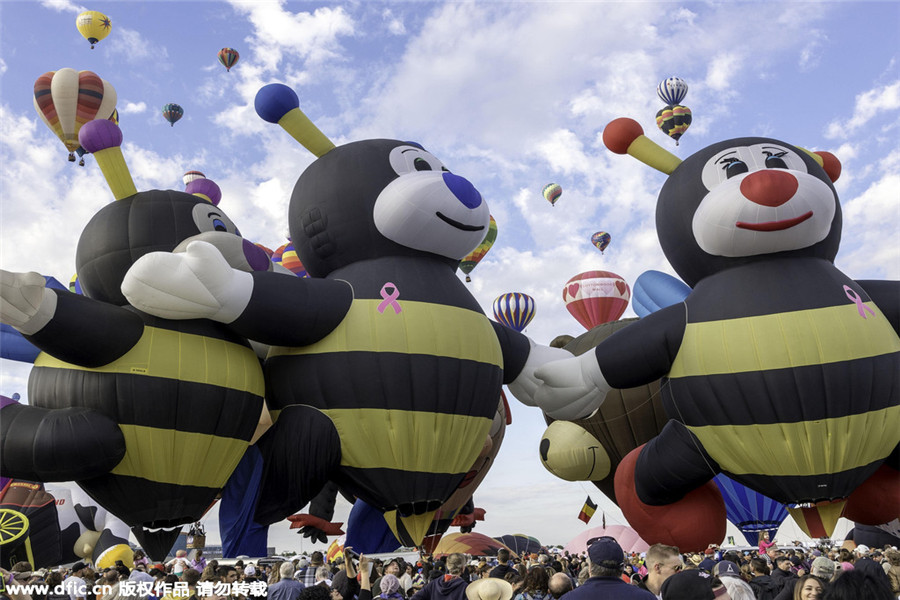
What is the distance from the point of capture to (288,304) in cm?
699

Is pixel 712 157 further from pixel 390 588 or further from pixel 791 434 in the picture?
pixel 390 588

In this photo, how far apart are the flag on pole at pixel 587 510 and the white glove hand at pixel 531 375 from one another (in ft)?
24.4

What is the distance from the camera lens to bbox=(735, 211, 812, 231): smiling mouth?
7320 mm

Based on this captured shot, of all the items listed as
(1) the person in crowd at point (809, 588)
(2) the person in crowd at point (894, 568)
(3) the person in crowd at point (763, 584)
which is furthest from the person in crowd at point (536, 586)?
(2) the person in crowd at point (894, 568)

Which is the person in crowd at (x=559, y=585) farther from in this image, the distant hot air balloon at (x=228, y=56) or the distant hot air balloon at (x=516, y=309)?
the distant hot air balloon at (x=228, y=56)

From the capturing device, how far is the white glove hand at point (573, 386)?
7946 millimetres

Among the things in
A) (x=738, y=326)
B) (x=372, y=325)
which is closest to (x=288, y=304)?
(x=372, y=325)

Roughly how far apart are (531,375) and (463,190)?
2147 millimetres

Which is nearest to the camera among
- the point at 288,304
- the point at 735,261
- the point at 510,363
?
the point at 288,304

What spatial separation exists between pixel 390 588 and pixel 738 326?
14.4ft

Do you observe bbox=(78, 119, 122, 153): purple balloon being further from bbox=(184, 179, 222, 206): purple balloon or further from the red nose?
the red nose

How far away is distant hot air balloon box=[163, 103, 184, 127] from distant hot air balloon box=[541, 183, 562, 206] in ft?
37.3

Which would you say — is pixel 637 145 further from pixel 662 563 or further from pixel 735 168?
pixel 662 563

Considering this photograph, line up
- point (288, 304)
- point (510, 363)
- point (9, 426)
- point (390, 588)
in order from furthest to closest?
point (510, 363), point (288, 304), point (9, 426), point (390, 588)
